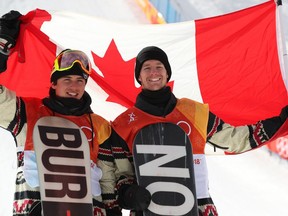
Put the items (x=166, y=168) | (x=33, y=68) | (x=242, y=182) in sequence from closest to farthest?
(x=166, y=168) < (x=33, y=68) < (x=242, y=182)

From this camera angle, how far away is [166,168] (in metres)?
3.63

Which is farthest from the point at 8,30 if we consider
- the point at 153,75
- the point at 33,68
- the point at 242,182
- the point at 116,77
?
the point at 242,182

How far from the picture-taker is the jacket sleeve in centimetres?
380

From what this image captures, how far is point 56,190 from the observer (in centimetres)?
351

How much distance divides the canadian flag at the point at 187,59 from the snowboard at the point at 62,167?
0.90 meters

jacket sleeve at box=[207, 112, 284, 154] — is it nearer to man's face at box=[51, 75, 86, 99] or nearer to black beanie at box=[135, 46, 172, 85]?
black beanie at box=[135, 46, 172, 85]

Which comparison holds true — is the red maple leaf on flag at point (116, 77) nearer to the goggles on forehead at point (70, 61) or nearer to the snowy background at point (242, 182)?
the goggles on forehead at point (70, 61)

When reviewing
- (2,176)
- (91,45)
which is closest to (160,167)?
(91,45)

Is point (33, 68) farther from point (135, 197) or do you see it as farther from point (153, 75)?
point (135, 197)

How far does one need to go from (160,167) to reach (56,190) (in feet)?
1.86

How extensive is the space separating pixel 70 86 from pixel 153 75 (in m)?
0.46

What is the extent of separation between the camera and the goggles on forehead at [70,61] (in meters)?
3.75

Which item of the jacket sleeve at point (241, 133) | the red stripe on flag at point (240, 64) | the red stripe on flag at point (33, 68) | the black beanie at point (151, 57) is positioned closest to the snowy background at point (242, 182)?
the red stripe on flag at point (33, 68)

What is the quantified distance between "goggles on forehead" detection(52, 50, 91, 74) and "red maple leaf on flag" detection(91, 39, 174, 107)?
771mm
